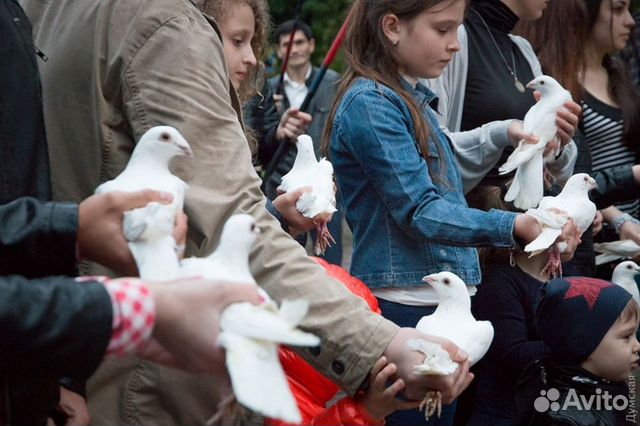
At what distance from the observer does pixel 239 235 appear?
1846 mm

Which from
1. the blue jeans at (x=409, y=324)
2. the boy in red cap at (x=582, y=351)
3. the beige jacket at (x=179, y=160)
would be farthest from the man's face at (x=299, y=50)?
the beige jacket at (x=179, y=160)

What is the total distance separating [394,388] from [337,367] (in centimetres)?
13

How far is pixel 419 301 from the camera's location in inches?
126

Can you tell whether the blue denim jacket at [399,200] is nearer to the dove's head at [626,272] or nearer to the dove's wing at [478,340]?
the dove's wing at [478,340]

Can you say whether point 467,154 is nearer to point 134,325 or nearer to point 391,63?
point 391,63

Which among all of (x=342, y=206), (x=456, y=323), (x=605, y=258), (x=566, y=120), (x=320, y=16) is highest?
(x=566, y=120)

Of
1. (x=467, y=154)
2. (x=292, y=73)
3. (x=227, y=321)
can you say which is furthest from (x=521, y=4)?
(x=292, y=73)

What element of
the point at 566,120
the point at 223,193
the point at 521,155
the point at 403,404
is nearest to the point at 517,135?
the point at 521,155

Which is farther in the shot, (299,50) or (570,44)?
(299,50)

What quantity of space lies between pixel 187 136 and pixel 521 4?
2.20 m

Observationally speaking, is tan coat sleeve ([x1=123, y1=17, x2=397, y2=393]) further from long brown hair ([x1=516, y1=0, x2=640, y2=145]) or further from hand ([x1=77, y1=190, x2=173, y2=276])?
long brown hair ([x1=516, y1=0, x2=640, y2=145])

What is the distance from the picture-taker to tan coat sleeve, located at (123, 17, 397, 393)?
2131 millimetres

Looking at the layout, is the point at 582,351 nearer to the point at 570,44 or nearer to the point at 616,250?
the point at 616,250

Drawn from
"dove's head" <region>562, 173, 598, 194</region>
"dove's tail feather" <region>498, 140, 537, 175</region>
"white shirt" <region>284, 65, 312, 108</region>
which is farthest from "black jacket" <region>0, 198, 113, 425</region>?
"white shirt" <region>284, 65, 312, 108</region>
